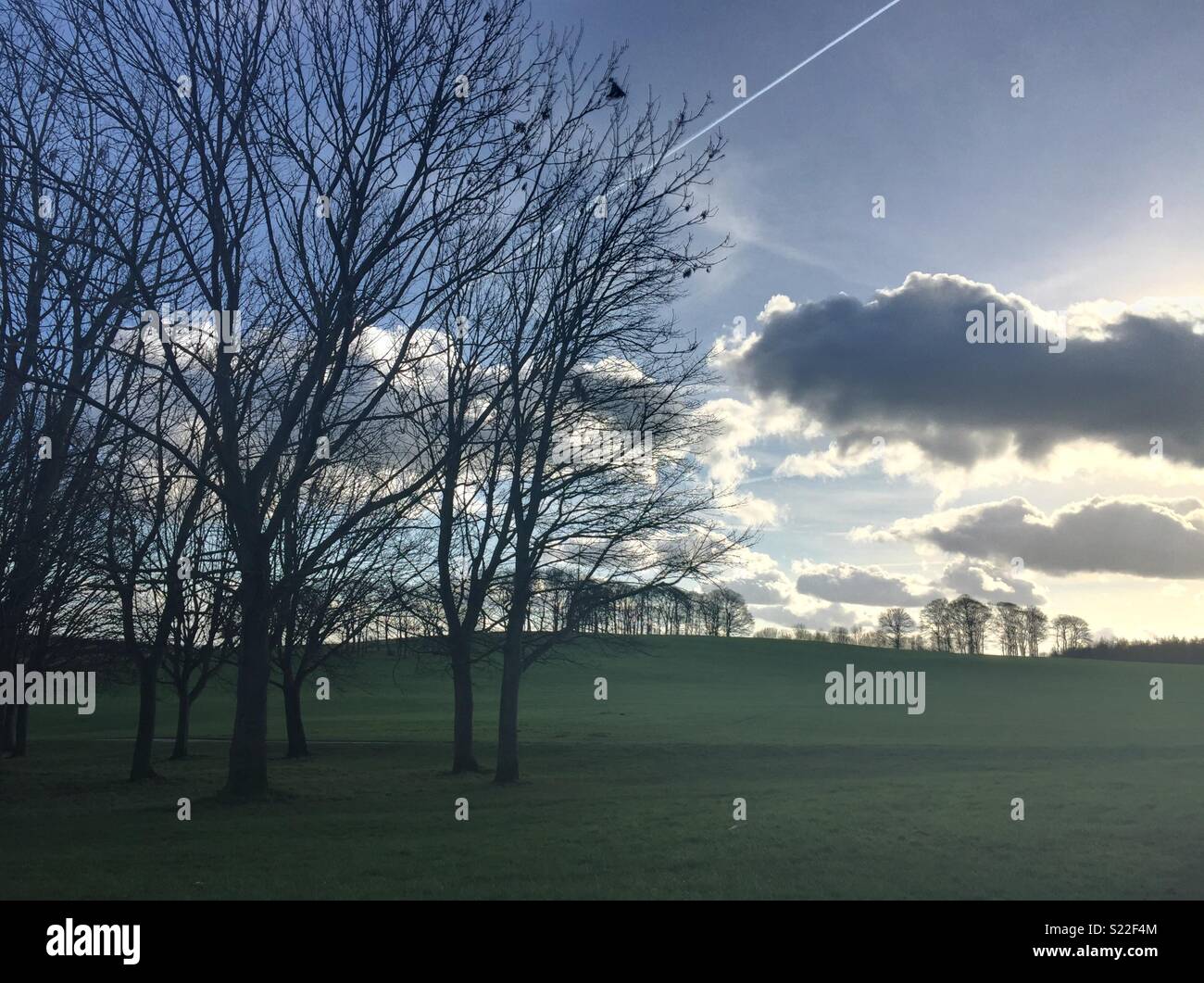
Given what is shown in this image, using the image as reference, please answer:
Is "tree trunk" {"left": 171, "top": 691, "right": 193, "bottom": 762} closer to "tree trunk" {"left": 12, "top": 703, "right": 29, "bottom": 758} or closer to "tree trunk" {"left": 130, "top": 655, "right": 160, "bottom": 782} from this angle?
"tree trunk" {"left": 130, "top": 655, "right": 160, "bottom": 782}

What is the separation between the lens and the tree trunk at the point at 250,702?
16023 millimetres

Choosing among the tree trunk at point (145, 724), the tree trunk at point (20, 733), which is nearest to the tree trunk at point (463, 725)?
the tree trunk at point (145, 724)

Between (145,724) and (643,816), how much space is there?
1481 cm

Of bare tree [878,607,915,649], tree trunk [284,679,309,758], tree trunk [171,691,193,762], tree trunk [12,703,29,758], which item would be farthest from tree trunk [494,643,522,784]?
bare tree [878,607,915,649]

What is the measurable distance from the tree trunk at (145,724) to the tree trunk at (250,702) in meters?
7.73

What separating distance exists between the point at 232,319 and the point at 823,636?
136 metres

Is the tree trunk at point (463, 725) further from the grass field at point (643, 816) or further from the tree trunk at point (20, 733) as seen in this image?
the tree trunk at point (20, 733)

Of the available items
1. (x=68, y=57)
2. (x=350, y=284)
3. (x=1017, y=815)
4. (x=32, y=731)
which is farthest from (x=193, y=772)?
(x=32, y=731)

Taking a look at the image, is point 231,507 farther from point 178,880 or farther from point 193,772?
point 193,772

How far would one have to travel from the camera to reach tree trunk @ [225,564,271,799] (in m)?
16.0

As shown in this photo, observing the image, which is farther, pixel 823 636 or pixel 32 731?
pixel 823 636

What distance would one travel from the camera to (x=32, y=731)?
162 feet

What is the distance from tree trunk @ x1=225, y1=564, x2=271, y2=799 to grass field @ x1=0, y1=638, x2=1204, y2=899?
1.77 feet

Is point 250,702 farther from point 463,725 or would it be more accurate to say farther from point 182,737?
point 182,737
